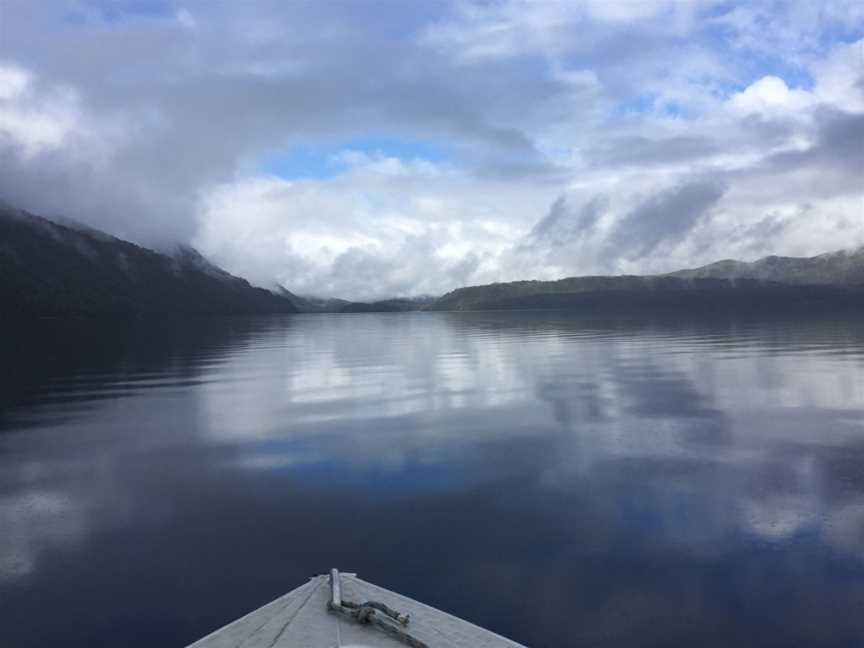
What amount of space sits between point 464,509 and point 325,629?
9622mm

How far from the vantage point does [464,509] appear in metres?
21.4

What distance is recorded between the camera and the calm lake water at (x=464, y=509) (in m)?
15.0

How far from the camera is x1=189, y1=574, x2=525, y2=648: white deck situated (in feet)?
39.1

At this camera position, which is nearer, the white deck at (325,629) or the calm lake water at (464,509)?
the white deck at (325,629)

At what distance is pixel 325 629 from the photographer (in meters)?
12.4

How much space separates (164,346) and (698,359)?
80367mm

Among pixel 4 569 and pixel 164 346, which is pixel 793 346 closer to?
pixel 4 569

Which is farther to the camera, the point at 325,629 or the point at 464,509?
the point at 464,509

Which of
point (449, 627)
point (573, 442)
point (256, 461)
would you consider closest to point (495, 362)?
point (573, 442)

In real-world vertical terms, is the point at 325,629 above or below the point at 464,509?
above

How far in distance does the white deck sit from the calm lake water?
1.88 metres

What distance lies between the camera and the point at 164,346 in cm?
10156

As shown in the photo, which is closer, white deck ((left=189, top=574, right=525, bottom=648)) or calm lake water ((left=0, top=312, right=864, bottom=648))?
white deck ((left=189, top=574, right=525, bottom=648))

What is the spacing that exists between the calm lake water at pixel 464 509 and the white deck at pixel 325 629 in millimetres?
1877
